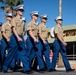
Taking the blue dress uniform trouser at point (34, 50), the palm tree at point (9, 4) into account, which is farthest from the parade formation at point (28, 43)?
the palm tree at point (9, 4)

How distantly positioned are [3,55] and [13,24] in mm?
1519

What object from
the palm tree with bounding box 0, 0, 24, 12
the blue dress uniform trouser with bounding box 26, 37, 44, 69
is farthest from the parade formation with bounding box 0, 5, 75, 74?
the palm tree with bounding box 0, 0, 24, 12

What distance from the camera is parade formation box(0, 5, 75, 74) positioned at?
7996 millimetres

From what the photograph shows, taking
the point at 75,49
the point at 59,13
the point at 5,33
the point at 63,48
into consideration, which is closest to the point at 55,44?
the point at 63,48

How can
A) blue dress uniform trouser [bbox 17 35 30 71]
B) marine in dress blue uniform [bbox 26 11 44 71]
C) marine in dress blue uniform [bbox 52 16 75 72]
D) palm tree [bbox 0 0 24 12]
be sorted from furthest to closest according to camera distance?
1. palm tree [bbox 0 0 24 12]
2. marine in dress blue uniform [bbox 52 16 75 72]
3. marine in dress blue uniform [bbox 26 11 44 71]
4. blue dress uniform trouser [bbox 17 35 30 71]

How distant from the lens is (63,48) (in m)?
8.55

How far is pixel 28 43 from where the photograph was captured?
8.23 m

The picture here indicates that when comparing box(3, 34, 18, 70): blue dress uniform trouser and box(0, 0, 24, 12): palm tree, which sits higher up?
box(0, 0, 24, 12): palm tree

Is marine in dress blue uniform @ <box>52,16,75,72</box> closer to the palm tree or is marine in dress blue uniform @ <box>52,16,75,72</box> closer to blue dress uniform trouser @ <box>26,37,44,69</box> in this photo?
blue dress uniform trouser @ <box>26,37,44,69</box>

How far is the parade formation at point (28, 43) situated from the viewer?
315 inches

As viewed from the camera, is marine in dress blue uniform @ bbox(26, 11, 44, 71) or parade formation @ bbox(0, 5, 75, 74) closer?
parade formation @ bbox(0, 5, 75, 74)

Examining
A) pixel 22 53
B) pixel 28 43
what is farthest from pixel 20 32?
pixel 22 53

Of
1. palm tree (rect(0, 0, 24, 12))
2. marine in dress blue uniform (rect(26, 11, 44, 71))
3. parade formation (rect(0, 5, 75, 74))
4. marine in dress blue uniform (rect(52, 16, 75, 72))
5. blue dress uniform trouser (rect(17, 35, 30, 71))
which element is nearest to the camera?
blue dress uniform trouser (rect(17, 35, 30, 71))

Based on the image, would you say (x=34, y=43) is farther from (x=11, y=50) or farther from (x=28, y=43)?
(x=11, y=50)
